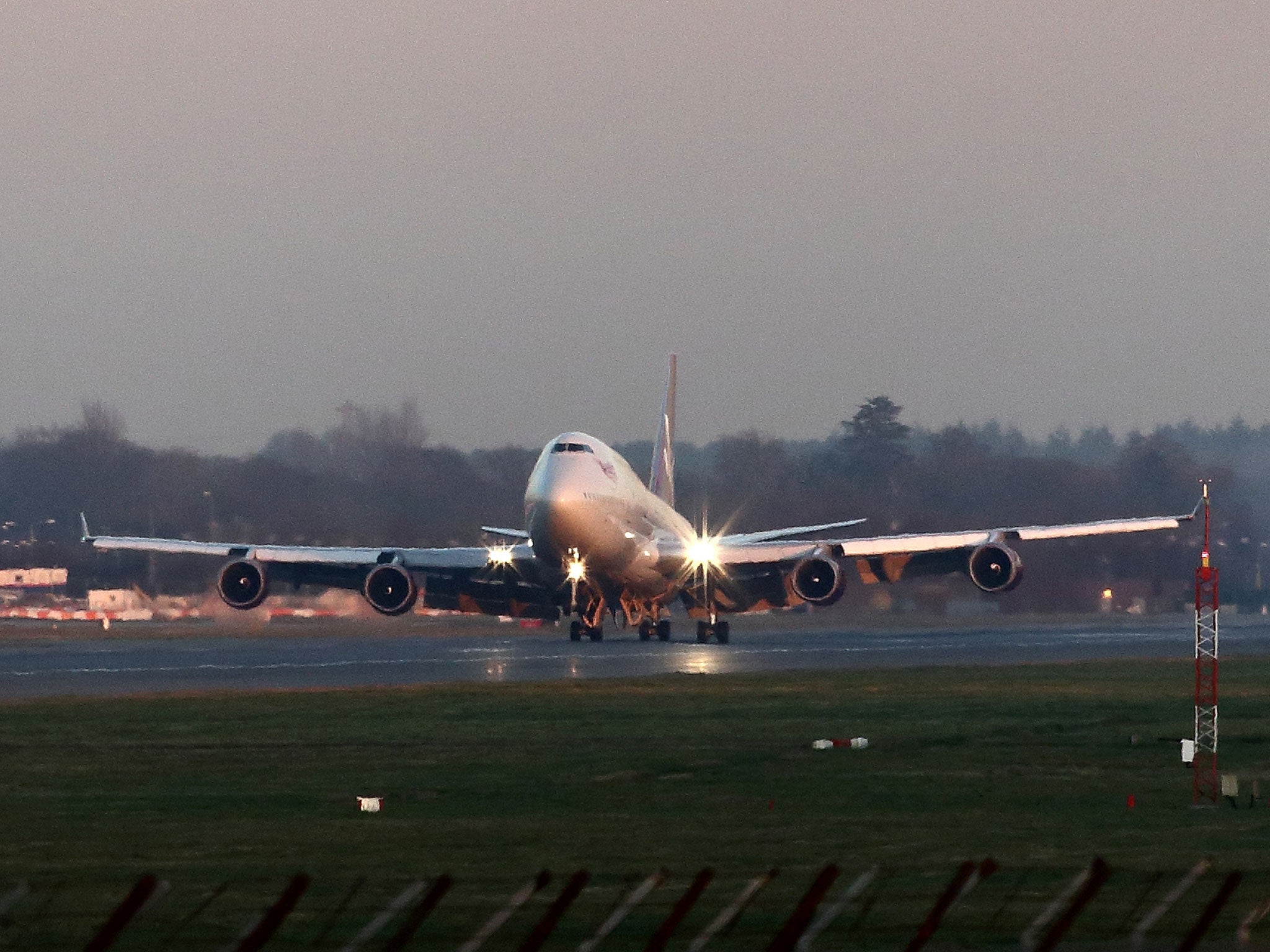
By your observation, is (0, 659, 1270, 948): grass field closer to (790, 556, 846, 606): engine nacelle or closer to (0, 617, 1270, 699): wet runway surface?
(0, 617, 1270, 699): wet runway surface

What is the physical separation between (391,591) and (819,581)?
1370 centimetres

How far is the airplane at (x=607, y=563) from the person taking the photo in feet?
208

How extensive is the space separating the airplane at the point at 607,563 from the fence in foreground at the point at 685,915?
149 ft

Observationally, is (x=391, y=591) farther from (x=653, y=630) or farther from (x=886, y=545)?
(x=886, y=545)

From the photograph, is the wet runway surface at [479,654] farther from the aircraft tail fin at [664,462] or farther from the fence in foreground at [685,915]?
the fence in foreground at [685,915]

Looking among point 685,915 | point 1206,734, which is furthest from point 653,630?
point 685,915

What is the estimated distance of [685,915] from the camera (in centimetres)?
1217

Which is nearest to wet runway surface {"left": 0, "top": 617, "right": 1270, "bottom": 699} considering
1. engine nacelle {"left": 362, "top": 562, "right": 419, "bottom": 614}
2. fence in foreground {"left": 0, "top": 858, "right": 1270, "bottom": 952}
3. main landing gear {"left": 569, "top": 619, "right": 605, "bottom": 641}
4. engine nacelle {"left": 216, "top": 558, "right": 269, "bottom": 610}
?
main landing gear {"left": 569, "top": 619, "right": 605, "bottom": 641}

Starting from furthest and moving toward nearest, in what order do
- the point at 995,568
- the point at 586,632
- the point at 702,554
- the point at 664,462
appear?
the point at 664,462
the point at 586,632
the point at 995,568
the point at 702,554

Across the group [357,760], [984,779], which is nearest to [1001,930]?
[984,779]

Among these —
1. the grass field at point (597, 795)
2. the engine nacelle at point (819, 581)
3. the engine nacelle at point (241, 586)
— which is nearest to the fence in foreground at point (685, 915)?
the grass field at point (597, 795)

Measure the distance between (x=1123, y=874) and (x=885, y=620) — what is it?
66.9 m

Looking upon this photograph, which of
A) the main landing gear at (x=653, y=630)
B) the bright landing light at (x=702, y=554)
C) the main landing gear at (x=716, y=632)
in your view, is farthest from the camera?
the main landing gear at (x=653, y=630)

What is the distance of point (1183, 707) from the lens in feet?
122
